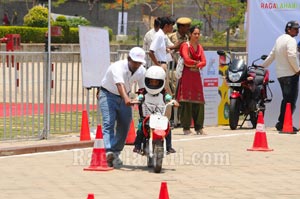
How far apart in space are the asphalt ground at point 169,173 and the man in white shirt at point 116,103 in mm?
318

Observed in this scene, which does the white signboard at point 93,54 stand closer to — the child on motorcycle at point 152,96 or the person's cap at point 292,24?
the child on motorcycle at point 152,96

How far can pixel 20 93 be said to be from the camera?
15266 millimetres

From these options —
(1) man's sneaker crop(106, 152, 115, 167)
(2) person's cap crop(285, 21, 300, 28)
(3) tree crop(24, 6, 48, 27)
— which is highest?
(2) person's cap crop(285, 21, 300, 28)

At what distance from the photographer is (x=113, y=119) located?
12.7 m

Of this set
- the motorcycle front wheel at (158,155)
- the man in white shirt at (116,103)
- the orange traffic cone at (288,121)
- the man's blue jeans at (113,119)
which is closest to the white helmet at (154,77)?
the man in white shirt at (116,103)

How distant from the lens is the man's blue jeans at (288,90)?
17734mm

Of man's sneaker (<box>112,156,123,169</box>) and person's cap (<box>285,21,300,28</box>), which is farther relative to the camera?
person's cap (<box>285,21,300,28</box>)

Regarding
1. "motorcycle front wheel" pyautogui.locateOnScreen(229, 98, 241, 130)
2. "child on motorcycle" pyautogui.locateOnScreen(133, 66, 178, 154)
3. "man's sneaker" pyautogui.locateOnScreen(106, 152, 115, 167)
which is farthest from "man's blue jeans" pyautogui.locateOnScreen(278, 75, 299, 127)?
"man's sneaker" pyautogui.locateOnScreen(106, 152, 115, 167)

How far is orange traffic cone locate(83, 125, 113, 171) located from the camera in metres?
12.1

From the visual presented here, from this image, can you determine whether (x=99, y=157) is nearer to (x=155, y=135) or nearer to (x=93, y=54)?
(x=155, y=135)

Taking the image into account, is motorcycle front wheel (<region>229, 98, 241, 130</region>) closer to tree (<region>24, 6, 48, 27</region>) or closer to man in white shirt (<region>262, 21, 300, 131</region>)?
man in white shirt (<region>262, 21, 300, 131</region>)

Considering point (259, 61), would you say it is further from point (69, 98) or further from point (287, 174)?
point (287, 174)

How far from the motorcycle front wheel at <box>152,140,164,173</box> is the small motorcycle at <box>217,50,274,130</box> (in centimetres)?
584

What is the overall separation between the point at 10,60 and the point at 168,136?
3.38 metres
